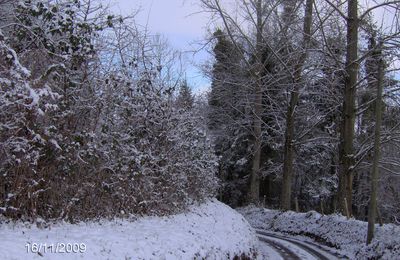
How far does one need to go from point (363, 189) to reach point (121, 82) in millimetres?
28016

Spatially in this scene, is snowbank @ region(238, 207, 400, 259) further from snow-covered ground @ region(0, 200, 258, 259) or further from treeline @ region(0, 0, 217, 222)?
treeline @ region(0, 0, 217, 222)

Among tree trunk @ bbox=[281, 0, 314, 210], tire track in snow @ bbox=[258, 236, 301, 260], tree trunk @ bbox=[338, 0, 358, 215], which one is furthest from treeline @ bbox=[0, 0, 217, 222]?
tree trunk @ bbox=[281, 0, 314, 210]

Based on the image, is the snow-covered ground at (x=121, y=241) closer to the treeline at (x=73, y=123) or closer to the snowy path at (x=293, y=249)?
the treeline at (x=73, y=123)

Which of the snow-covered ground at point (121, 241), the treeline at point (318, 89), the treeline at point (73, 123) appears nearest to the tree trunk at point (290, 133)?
the treeline at point (318, 89)

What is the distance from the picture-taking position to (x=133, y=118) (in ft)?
42.3

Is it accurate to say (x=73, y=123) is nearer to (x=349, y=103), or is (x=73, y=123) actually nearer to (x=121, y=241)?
(x=121, y=241)

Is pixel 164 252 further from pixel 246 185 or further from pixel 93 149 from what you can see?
pixel 246 185

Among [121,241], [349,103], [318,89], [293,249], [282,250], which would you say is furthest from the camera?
[318,89]

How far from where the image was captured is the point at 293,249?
53.2ft

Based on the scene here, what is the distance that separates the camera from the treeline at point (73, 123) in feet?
26.6

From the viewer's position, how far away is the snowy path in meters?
14.6

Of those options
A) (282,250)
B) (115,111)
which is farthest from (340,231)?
(115,111)

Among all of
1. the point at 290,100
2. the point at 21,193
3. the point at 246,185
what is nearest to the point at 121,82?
the point at 21,193

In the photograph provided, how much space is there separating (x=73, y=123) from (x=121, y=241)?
3.49 metres
